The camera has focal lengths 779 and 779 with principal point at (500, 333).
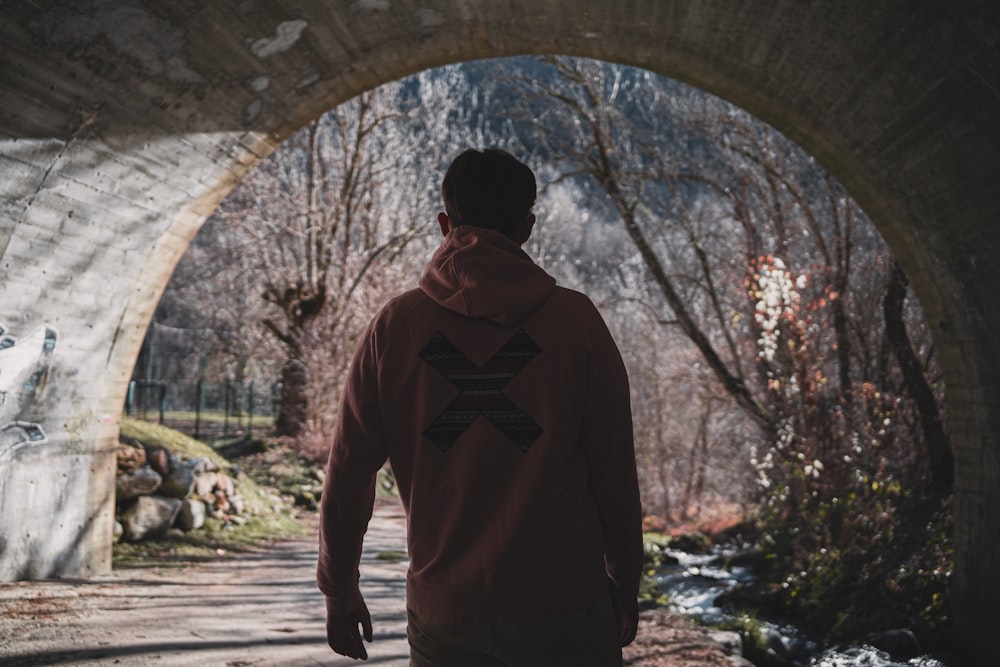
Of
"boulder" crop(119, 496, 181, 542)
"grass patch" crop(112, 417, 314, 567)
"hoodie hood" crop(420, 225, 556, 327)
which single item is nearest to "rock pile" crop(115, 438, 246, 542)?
"boulder" crop(119, 496, 181, 542)

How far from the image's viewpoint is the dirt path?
4270 mm

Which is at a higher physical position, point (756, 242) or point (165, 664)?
point (756, 242)

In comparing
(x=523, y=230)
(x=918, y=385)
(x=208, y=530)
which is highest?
(x=918, y=385)

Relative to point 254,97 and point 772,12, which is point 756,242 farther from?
point 254,97

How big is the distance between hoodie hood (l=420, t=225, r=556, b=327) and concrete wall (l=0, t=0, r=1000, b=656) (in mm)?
3259

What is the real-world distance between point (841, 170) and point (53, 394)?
584 centimetres

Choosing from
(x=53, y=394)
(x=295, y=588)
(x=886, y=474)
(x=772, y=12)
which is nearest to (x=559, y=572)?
(x=772, y=12)

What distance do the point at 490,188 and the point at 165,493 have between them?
767 cm

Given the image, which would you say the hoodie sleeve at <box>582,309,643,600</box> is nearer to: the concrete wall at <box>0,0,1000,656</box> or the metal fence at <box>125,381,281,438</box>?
the concrete wall at <box>0,0,1000,656</box>

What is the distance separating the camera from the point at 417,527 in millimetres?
1775

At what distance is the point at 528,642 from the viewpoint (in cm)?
163

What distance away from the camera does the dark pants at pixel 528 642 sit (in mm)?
1638

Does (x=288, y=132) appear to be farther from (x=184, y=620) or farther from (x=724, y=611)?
(x=724, y=611)

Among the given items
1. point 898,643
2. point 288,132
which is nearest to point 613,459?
point 898,643
